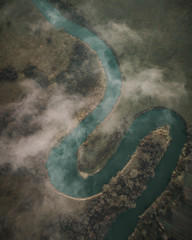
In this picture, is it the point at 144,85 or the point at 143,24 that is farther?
the point at 143,24

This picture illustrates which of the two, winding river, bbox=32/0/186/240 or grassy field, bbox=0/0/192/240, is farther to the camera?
winding river, bbox=32/0/186/240

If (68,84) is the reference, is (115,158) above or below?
below

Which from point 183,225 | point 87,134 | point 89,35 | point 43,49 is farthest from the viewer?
point 89,35

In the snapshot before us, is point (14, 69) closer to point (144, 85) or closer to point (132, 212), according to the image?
point (144, 85)

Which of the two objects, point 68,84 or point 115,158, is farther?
point 68,84

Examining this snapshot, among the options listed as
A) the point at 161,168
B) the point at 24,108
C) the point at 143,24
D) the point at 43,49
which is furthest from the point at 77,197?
the point at 143,24

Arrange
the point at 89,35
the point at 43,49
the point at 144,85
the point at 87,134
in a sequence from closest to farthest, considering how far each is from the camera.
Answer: the point at 87,134, the point at 144,85, the point at 43,49, the point at 89,35

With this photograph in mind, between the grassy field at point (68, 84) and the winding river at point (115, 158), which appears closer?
the grassy field at point (68, 84)

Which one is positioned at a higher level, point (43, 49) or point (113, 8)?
point (113, 8)
